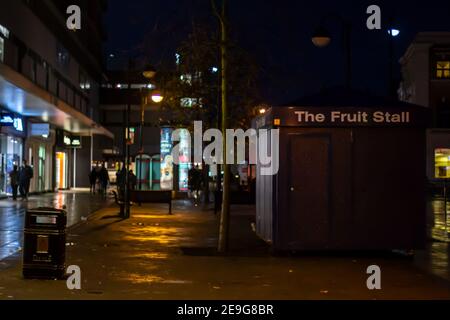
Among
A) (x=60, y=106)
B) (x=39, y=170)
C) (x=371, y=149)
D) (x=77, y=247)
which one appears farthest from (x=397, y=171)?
(x=39, y=170)

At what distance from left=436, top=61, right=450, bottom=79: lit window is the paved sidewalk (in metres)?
54.3

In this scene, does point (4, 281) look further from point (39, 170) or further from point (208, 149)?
point (39, 170)

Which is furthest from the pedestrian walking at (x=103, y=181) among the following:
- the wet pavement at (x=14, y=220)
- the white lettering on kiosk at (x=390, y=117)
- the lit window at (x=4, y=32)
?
the white lettering on kiosk at (x=390, y=117)

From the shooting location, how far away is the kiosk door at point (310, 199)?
1393 centimetres

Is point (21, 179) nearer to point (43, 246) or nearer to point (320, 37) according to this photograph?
point (320, 37)

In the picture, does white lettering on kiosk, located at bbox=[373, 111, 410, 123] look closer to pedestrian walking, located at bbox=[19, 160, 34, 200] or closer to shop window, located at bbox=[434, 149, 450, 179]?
pedestrian walking, located at bbox=[19, 160, 34, 200]

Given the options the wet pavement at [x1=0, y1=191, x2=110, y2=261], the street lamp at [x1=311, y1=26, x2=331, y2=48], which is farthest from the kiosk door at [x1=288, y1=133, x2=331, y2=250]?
the street lamp at [x1=311, y1=26, x2=331, y2=48]

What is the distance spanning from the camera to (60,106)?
32.8m

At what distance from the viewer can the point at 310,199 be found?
45.8 ft

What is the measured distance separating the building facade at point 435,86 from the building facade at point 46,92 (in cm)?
2988

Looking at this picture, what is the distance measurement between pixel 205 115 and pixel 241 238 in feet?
50.0

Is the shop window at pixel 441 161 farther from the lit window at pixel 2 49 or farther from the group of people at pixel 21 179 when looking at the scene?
the lit window at pixel 2 49

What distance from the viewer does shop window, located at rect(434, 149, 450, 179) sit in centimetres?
6669
